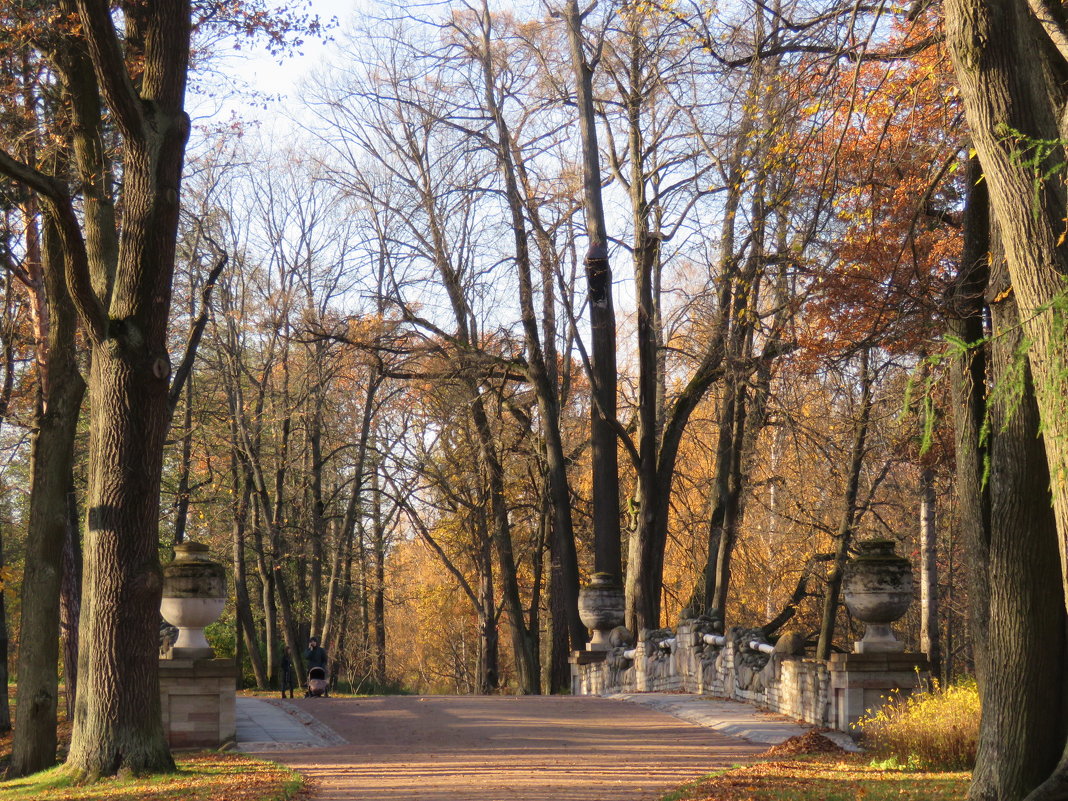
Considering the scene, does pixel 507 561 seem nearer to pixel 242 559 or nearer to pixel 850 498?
pixel 242 559

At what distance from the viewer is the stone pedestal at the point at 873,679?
1220 centimetres

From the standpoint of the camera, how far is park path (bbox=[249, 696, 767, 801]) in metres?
9.63

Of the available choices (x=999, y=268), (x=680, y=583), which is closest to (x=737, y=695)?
(x=999, y=268)

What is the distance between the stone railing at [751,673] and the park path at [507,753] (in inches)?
47.1

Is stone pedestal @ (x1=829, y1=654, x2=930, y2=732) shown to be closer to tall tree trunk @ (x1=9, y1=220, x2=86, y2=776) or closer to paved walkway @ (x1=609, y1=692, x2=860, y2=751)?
paved walkway @ (x1=609, y1=692, x2=860, y2=751)

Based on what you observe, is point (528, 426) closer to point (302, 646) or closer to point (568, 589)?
point (568, 589)

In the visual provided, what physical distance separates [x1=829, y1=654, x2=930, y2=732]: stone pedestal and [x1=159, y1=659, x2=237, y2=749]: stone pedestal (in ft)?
22.3

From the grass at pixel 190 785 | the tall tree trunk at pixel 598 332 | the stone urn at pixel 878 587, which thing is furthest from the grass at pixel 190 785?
the tall tree trunk at pixel 598 332

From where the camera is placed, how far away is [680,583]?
41.4 meters

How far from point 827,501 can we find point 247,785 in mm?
22583

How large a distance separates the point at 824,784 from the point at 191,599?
7.21 meters

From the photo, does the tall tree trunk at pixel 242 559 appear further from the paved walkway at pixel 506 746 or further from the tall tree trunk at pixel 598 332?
the paved walkway at pixel 506 746

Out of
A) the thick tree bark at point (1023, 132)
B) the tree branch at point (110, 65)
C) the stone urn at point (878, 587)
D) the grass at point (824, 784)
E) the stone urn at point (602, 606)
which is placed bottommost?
the grass at point (824, 784)

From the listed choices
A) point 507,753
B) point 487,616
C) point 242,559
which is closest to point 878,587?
point 507,753
